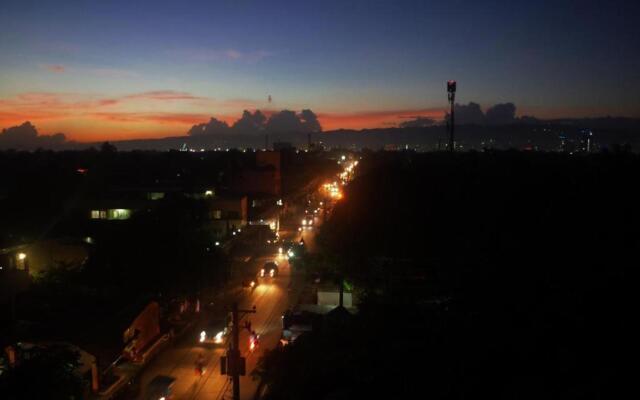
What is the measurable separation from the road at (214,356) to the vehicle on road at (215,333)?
191 millimetres

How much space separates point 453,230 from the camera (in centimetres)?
1633

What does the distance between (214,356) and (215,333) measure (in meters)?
0.80

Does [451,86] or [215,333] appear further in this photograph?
[451,86]

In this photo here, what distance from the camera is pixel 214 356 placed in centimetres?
1056

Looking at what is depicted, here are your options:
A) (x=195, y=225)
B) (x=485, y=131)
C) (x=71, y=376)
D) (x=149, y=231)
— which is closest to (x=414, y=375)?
(x=71, y=376)

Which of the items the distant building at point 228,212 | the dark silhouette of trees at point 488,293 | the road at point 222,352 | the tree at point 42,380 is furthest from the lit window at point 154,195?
the tree at point 42,380

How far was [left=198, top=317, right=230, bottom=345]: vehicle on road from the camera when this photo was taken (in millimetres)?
11258

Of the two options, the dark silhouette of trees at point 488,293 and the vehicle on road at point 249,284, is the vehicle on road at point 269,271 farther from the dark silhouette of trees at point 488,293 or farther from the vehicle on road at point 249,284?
the dark silhouette of trees at point 488,293

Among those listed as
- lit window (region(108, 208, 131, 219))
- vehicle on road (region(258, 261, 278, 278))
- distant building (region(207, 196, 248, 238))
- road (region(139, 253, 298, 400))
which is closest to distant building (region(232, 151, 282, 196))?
distant building (region(207, 196, 248, 238))

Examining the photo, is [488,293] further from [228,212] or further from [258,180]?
[258,180]

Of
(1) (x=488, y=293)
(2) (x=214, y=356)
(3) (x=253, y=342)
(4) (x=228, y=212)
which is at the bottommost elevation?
(2) (x=214, y=356)

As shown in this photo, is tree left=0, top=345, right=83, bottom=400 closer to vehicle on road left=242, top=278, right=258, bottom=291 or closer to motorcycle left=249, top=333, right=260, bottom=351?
motorcycle left=249, top=333, right=260, bottom=351

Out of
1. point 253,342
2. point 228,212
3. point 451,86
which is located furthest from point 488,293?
point 451,86

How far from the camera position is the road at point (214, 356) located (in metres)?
9.02
